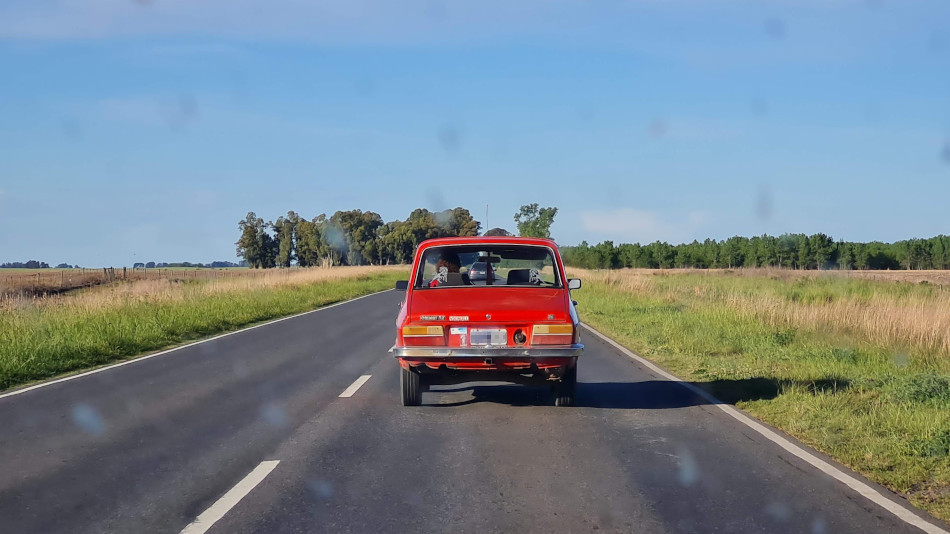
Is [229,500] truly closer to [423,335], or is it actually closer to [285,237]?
[423,335]

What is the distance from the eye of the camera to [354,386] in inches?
409

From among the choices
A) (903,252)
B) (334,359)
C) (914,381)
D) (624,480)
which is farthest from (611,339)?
(903,252)

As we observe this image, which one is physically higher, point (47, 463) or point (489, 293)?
point (489, 293)

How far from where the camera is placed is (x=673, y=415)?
27.7 ft

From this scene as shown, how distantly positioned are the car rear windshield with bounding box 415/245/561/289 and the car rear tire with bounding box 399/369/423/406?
113cm

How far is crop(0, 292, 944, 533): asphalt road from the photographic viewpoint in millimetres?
4965

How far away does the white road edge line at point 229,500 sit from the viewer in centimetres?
477

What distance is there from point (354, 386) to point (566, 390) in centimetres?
301

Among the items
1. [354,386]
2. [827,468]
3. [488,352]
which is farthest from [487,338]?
[827,468]

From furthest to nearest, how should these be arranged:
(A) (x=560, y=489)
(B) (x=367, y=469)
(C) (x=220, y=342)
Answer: (C) (x=220, y=342) → (B) (x=367, y=469) → (A) (x=560, y=489)

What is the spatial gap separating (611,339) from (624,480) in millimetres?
11423

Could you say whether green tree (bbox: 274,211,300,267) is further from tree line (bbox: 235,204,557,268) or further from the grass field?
the grass field

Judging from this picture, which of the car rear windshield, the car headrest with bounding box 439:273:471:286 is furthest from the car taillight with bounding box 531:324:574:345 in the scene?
the car headrest with bounding box 439:273:471:286

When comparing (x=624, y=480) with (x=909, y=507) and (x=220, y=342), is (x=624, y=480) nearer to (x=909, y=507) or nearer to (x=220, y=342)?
(x=909, y=507)
